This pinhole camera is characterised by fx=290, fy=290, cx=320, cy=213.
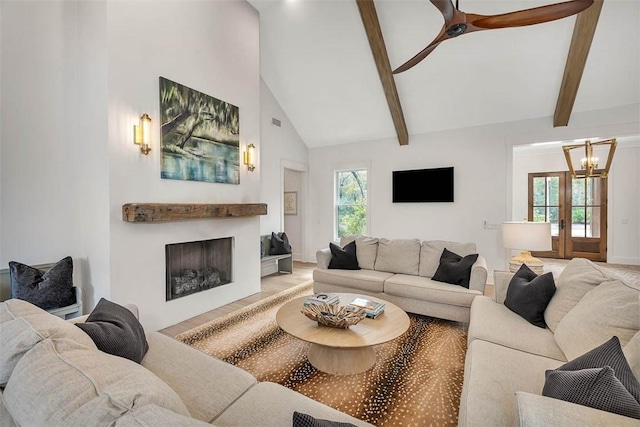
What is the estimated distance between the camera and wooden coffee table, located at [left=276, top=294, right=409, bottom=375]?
6.75ft

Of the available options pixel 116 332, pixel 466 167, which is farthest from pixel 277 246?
pixel 116 332

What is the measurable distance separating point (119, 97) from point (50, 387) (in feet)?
8.98

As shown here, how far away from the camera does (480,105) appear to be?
486 centimetres

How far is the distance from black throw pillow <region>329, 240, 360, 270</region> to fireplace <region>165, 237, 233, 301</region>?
1.43m

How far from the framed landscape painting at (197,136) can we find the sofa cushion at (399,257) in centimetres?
224

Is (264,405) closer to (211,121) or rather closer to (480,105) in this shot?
(211,121)

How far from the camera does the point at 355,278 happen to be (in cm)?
365

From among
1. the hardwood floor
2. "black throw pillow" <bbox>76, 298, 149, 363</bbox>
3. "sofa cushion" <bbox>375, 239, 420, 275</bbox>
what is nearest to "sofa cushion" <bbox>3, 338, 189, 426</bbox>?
"black throw pillow" <bbox>76, 298, 149, 363</bbox>

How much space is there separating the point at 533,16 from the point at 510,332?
2409 millimetres

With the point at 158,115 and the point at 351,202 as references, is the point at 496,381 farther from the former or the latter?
the point at 351,202

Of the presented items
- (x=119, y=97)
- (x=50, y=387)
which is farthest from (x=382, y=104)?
(x=50, y=387)

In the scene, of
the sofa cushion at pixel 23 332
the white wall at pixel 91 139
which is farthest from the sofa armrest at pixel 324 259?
the sofa cushion at pixel 23 332

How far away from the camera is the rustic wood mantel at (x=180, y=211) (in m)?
2.75

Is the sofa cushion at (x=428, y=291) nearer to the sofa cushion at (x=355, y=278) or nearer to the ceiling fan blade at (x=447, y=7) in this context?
the sofa cushion at (x=355, y=278)
